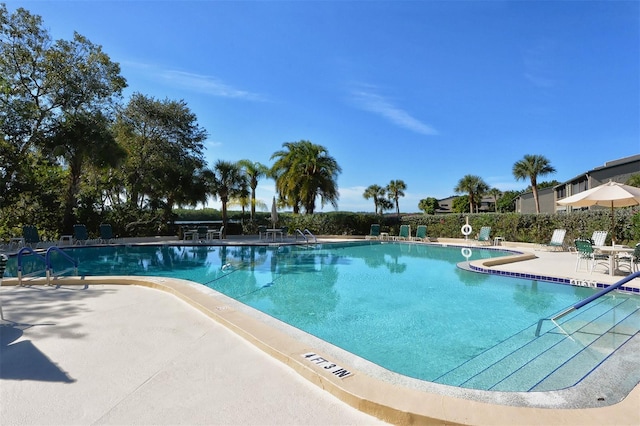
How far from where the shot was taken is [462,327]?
5.23 metres

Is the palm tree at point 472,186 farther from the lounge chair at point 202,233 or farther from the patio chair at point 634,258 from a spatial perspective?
the patio chair at point 634,258

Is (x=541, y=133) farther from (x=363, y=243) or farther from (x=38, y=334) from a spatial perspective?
(x=38, y=334)

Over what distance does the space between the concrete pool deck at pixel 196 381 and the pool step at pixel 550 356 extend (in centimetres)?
44

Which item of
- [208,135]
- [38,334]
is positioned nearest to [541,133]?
[208,135]

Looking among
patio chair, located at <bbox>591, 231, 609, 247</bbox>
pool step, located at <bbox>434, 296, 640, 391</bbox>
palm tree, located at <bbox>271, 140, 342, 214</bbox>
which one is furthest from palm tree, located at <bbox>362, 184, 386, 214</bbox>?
pool step, located at <bbox>434, 296, 640, 391</bbox>

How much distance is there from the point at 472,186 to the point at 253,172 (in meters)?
33.0

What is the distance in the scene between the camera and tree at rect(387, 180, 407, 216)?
163ft

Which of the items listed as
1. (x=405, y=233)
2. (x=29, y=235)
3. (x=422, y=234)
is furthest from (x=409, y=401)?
(x=405, y=233)

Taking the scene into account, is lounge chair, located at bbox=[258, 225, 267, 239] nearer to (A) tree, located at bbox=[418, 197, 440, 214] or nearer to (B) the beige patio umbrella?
(B) the beige patio umbrella

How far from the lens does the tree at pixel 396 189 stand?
49781 millimetres

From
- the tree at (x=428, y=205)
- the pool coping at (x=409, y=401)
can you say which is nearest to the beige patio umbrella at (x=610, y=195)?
the pool coping at (x=409, y=401)

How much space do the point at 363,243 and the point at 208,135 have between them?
13467mm

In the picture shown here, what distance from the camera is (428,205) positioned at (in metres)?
60.0

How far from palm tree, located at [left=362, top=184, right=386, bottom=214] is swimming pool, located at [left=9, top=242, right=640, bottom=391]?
39.3 metres
